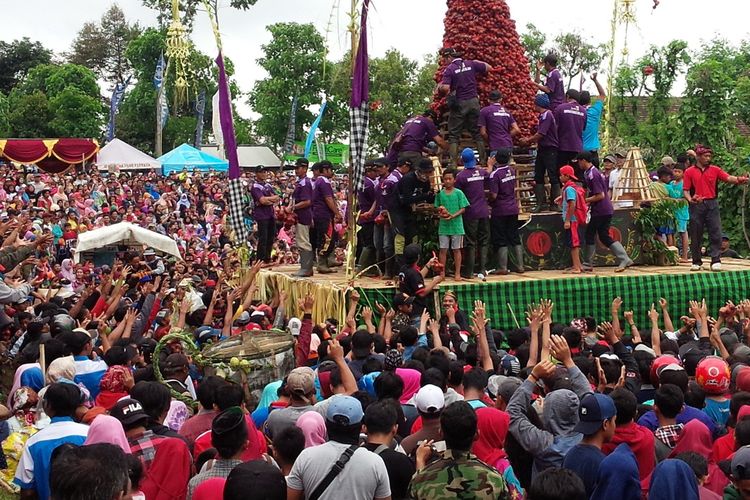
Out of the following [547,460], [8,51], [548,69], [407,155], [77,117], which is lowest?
[547,460]

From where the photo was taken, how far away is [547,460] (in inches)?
222

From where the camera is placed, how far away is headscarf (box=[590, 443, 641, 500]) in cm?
479

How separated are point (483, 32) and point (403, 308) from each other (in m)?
7.36

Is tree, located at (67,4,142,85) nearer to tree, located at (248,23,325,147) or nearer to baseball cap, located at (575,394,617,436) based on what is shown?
tree, located at (248,23,325,147)

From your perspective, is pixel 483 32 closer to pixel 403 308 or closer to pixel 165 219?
pixel 403 308

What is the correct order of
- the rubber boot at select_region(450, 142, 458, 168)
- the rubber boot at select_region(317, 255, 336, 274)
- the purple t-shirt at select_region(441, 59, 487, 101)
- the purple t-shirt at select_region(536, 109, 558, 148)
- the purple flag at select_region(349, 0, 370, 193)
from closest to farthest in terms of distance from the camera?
the purple flag at select_region(349, 0, 370, 193), the purple t-shirt at select_region(536, 109, 558, 148), the rubber boot at select_region(317, 255, 336, 274), the purple t-shirt at select_region(441, 59, 487, 101), the rubber boot at select_region(450, 142, 458, 168)

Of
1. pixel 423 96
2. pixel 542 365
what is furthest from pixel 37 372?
pixel 423 96

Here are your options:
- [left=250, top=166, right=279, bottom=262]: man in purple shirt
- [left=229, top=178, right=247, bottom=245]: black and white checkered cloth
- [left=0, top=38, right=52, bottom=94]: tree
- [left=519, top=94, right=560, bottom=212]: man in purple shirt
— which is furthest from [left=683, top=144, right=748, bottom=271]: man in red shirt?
[left=0, top=38, right=52, bottom=94]: tree

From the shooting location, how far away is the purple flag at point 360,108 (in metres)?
12.1

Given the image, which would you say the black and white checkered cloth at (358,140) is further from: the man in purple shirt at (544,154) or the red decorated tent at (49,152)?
the red decorated tent at (49,152)

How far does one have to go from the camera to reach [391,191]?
1284 centimetres

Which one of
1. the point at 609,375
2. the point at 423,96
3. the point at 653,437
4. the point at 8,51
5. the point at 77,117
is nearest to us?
the point at 653,437

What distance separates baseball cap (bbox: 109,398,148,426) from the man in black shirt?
1.40 metres

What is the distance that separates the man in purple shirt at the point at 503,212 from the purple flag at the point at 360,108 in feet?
7.08
